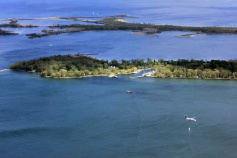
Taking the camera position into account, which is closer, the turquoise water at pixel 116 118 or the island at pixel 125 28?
the turquoise water at pixel 116 118

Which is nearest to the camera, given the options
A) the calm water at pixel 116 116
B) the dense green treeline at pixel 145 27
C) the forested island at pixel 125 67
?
the calm water at pixel 116 116

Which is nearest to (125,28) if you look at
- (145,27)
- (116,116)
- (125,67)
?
(145,27)

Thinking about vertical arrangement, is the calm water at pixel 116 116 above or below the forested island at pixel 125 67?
below

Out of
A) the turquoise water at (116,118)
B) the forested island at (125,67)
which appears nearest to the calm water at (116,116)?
the turquoise water at (116,118)

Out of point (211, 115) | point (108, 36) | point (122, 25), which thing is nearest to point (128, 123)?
point (211, 115)

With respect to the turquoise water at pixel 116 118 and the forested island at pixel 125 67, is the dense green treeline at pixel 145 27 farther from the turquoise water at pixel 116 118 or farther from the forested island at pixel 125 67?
the turquoise water at pixel 116 118

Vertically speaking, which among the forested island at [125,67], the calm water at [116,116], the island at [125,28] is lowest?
the calm water at [116,116]

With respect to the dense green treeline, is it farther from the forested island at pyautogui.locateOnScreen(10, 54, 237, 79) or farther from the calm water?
the forested island at pyautogui.locateOnScreen(10, 54, 237, 79)

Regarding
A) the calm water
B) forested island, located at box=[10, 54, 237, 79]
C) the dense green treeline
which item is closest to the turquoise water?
the calm water
